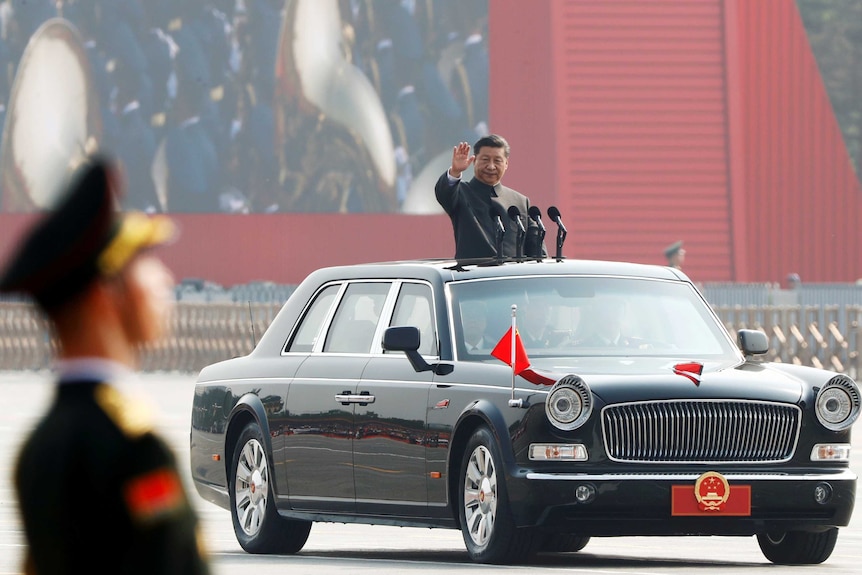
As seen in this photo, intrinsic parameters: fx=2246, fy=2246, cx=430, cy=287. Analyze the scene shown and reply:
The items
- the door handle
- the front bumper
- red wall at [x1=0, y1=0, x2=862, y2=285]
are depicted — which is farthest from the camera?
red wall at [x1=0, y1=0, x2=862, y2=285]

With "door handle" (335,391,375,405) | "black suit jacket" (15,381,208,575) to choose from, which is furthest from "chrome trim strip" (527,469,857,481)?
"black suit jacket" (15,381,208,575)

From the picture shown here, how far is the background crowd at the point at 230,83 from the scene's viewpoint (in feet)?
156

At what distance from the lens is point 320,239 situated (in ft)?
155

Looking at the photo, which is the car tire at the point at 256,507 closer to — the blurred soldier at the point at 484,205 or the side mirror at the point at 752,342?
the blurred soldier at the point at 484,205

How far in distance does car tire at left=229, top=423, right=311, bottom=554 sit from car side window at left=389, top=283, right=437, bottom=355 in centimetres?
99

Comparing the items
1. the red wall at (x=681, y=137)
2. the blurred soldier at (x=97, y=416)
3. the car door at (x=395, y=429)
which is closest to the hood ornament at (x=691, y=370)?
the car door at (x=395, y=429)

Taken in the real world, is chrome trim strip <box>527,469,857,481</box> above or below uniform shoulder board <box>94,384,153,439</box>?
below

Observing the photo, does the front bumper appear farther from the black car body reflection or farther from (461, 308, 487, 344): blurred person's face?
(461, 308, 487, 344): blurred person's face

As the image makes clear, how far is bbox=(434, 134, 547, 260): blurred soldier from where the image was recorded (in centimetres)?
1178

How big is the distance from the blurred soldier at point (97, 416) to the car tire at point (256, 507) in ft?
26.6

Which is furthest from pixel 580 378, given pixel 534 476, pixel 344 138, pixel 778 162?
pixel 344 138

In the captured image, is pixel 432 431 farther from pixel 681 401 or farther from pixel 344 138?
pixel 344 138

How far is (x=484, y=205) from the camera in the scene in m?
11.9

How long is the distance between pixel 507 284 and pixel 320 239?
36.7 metres
